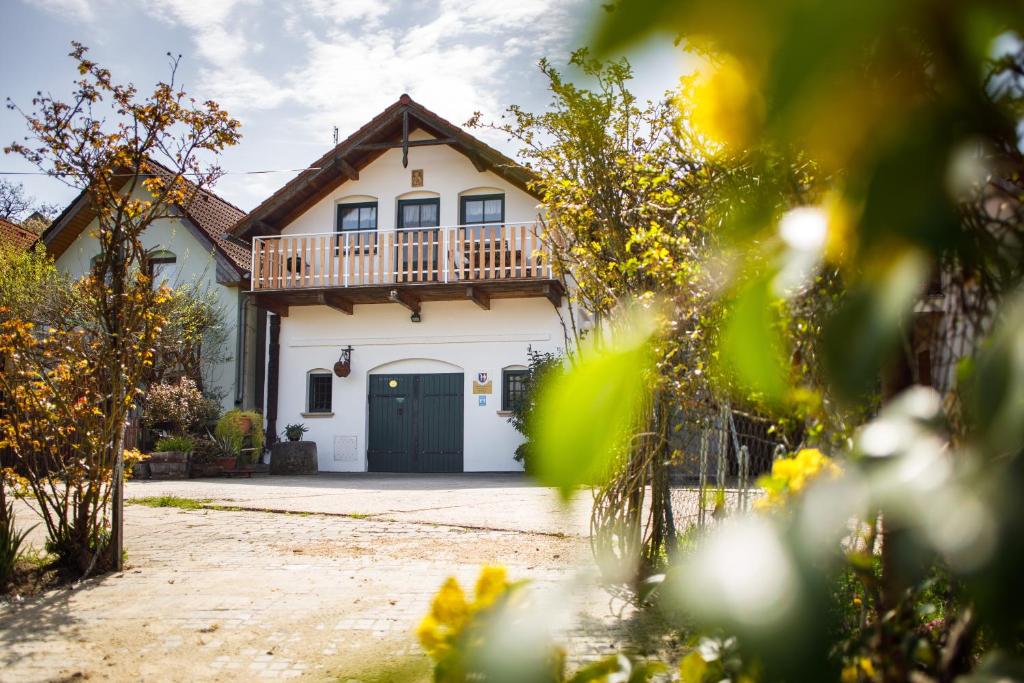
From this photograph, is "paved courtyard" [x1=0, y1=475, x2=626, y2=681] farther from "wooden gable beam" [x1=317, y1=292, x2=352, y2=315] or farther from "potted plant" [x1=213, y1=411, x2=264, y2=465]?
"wooden gable beam" [x1=317, y1=292, x2=352, y2=315]

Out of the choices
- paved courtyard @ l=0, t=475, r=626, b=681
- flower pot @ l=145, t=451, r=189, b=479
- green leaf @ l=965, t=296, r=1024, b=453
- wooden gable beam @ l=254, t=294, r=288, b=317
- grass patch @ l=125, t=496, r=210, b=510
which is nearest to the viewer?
green leaf @ l=965, t=296, r=1024, b=453

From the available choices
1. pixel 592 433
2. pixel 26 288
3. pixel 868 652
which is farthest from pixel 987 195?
pixel 26 288

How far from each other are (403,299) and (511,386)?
8.41ft

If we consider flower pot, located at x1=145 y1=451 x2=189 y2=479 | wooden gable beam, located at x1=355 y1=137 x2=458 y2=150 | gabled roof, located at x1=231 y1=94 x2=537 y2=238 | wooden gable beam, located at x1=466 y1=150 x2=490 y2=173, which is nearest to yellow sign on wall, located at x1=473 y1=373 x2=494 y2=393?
gabled roof, located at x1=231 y1=94 x2=537 y2=238

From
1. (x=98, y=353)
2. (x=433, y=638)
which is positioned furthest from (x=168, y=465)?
(x=433, y=638)

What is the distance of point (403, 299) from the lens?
15.1 m

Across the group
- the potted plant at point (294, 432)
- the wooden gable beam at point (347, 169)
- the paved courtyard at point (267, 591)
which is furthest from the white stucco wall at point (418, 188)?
the paved courtyard at point (267, 591)

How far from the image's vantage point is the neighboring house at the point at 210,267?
16.3m

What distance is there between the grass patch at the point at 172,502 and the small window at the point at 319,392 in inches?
282

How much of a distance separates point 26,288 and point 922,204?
16617 millimetres

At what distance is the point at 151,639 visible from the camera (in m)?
3.28

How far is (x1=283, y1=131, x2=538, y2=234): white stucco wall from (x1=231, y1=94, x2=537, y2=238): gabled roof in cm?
17

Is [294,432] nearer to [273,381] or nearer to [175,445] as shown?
[273,381]

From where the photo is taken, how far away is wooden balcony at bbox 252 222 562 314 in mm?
14594
